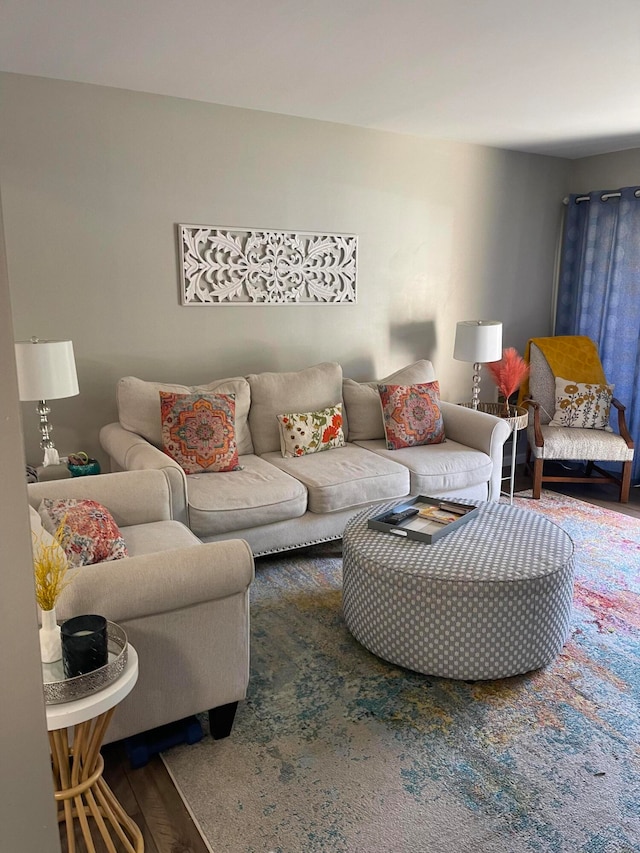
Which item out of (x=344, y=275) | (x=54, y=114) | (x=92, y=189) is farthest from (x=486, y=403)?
(x=54, y=114)

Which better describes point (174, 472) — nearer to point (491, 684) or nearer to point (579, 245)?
point (491, 684)

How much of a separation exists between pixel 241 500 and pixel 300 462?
61 cm

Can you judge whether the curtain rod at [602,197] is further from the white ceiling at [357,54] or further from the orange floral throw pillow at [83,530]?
the orange floral throw pillow at [83,530]

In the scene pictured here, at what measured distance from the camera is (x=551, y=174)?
5.09 m

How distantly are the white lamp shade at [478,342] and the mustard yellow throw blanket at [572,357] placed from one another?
2.10 feet

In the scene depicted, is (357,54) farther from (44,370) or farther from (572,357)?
(572,357)

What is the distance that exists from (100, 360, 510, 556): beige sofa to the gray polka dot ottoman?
710mm

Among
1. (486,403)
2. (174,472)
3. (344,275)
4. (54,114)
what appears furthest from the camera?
(486,403)

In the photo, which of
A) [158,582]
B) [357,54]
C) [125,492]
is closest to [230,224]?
[357,54]

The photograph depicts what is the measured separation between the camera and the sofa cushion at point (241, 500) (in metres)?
2.98

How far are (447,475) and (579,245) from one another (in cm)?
261

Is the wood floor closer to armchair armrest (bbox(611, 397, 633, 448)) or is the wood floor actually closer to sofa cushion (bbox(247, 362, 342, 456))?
sofa cushion (bbox(247, 362, 342, 456))

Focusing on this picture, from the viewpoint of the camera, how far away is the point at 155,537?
2.55 metres

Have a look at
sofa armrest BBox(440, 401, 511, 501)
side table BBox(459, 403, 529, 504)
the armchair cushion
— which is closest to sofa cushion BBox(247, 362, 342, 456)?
sofa armrest BBox(440, 401, 511, 501)
